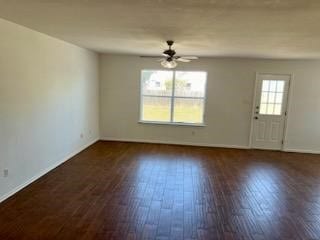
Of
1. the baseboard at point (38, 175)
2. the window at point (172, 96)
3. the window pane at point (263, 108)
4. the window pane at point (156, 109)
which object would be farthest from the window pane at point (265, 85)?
the baseboard at point (38, 175)

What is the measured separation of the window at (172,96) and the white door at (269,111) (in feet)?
4.83

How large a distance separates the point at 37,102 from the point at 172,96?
3788 mm

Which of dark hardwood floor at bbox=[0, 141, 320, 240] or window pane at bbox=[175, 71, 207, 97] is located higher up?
window pane at bbox=[175, 71, 207, 97]

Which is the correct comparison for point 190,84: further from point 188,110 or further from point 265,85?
point 265,85

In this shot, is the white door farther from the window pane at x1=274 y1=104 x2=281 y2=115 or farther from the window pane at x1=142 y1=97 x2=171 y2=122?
the window pane at x1=142 y1=97 x2=171 y2=122

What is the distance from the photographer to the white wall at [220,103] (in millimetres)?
6691

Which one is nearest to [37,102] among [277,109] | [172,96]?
[172,96]

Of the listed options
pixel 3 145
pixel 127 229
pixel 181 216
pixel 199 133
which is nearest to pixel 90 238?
pixel 127 229

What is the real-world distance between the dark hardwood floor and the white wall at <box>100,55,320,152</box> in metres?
1.29

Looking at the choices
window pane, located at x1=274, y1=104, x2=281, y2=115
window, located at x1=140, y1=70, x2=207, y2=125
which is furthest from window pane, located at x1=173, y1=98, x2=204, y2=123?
window pane, located at x1=274, y1=104, x2=281, y2=115

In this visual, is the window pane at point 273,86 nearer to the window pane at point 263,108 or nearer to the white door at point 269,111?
the white door at point 269,111

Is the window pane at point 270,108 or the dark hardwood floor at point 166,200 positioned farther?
the window pane at point 270,108

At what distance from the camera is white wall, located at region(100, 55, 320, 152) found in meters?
6.69

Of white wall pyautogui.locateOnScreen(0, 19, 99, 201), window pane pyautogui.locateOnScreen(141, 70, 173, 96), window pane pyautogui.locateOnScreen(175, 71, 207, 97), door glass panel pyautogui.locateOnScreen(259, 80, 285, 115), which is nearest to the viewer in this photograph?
white wall pyautogui.locateOnScreen(0, 19, 99, 201)
